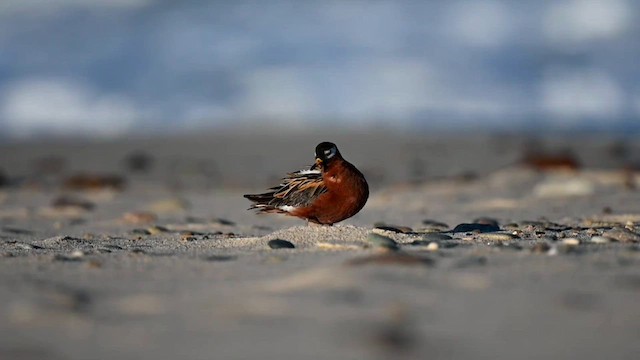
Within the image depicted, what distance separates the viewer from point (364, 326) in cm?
390

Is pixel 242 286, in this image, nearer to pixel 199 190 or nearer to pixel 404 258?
pixel 404 258

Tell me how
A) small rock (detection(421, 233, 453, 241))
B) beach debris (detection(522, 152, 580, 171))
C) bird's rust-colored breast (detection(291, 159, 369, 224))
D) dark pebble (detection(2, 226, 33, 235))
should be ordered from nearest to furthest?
small rock (detection(421, 233, 453, 241)) → bird's rust-colored breast (detection(291, 159, 369, 224)) → dark pebble (detection(2, 226, 33, 235)) → beach debris (detection(522, 152, 580, 171))

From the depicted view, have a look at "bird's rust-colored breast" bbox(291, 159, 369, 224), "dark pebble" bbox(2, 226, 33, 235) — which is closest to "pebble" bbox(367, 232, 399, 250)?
"bird's rust-colored breast" bbox(291, 159, 369, 224)

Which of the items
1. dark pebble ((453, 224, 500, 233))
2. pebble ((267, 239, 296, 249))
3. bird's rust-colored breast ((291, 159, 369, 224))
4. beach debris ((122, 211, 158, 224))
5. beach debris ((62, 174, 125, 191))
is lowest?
pebble ((267, 239, 296, 249))

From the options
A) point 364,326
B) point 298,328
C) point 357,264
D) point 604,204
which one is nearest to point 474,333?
point 364,326

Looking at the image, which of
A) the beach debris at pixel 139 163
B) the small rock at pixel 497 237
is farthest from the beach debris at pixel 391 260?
the beach debris at pixel 139 163

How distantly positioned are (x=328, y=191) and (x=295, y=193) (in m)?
0.42

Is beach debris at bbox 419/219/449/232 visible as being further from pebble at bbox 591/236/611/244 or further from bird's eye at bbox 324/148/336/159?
pebble at bbox 591/236/611/244

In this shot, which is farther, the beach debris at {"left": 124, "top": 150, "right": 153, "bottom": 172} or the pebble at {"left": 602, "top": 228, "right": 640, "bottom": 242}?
the beach debris at {"left": 124, "top": 150, "right": 153, "bottom": 172}

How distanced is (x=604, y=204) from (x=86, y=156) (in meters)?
20.0

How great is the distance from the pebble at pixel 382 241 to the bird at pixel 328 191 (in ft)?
3.00

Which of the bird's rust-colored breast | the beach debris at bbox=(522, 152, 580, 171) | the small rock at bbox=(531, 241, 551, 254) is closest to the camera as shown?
the small rock at bbox=(531, 241, 551, 254)

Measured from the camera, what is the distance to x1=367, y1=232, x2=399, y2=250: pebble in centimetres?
605

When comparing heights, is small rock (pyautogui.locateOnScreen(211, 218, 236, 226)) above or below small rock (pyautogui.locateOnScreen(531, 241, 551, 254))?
above
